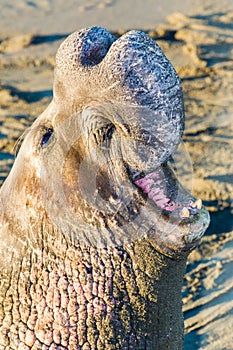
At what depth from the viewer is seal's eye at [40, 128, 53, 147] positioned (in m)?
3.10

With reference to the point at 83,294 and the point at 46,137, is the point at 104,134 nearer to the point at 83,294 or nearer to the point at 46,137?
the point at 46,137

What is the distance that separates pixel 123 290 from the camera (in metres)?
3.04

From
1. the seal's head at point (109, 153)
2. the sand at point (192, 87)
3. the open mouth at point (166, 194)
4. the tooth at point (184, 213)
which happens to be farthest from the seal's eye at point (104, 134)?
the sand at point (192, 87)

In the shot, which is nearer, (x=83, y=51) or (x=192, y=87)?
(x=83, y=51)

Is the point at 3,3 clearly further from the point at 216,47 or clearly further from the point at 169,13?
the point at 216,47

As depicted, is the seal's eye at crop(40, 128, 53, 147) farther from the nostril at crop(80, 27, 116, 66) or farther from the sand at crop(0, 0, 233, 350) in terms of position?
the sand at crop(0, 0, 233, 350)

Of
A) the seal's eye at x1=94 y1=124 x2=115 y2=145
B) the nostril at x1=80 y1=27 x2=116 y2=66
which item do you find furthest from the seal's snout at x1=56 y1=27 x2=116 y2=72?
the seal's eye at x1=94 y1=124 x2=115 y2=145

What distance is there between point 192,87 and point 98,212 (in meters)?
5.15

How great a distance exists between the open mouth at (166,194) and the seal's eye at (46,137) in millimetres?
440

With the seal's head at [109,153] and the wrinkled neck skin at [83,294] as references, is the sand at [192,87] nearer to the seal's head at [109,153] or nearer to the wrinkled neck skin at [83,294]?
the wrinkled neck skin at [83,294]

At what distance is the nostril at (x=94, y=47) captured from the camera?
3023 millimetres

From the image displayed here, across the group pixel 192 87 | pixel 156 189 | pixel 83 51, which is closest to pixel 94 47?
pixel 83 51

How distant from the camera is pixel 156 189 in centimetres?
304

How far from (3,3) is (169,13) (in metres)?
2.36
